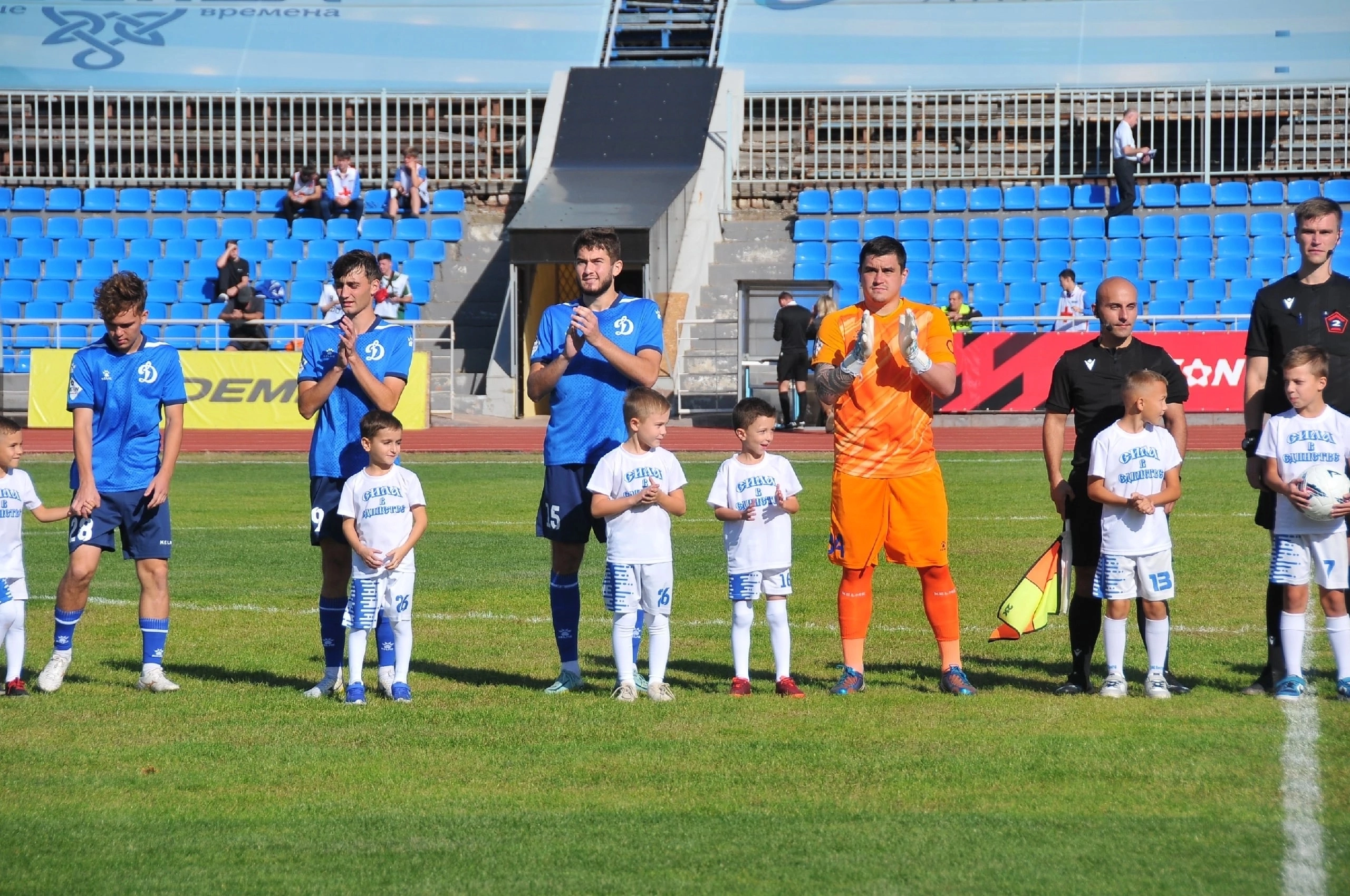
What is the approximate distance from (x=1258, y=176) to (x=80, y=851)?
28.5m

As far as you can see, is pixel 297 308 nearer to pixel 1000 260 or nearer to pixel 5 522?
pixel 1000 260

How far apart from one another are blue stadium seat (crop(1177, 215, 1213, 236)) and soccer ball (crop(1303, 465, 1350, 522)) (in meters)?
22.5

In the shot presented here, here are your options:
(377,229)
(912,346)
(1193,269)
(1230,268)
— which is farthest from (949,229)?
(912,346)

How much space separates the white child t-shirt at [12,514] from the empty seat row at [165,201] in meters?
23.2

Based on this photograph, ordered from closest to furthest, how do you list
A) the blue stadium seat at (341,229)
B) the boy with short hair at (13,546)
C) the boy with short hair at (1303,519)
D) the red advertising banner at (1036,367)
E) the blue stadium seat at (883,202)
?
the boy with short hair at (1303,519), the boy with short hair at (13,546), the red advertising banner at (1036,367), the blue stadium seat at (883,202), the blue stadium seat at (341,229)

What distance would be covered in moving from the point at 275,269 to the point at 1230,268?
672 inches

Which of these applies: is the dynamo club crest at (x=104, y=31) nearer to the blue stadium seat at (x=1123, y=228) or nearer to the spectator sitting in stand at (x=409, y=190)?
the spectator sitting in stand at (x=409, y=190)

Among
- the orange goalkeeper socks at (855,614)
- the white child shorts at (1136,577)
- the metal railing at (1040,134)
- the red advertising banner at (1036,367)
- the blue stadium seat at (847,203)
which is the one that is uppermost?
the metal railing at (1040,134)

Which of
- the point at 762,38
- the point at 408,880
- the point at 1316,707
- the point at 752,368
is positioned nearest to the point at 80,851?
the point at 408,880

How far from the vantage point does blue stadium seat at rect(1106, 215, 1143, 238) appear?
92.1ft

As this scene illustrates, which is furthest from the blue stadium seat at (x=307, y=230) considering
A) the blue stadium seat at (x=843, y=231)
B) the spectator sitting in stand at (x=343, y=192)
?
the blue stadium seat at (x=843, y=231)

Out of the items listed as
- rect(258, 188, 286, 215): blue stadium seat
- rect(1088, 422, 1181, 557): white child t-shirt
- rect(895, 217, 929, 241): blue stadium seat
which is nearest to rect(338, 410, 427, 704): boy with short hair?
rect(1088, 422, 1181, 557): white child t-shirt

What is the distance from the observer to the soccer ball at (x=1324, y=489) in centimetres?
676

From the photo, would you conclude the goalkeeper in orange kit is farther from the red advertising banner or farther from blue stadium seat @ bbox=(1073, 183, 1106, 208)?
blue stadium seat @ bbox=(1073, 183, 1106, 208)
